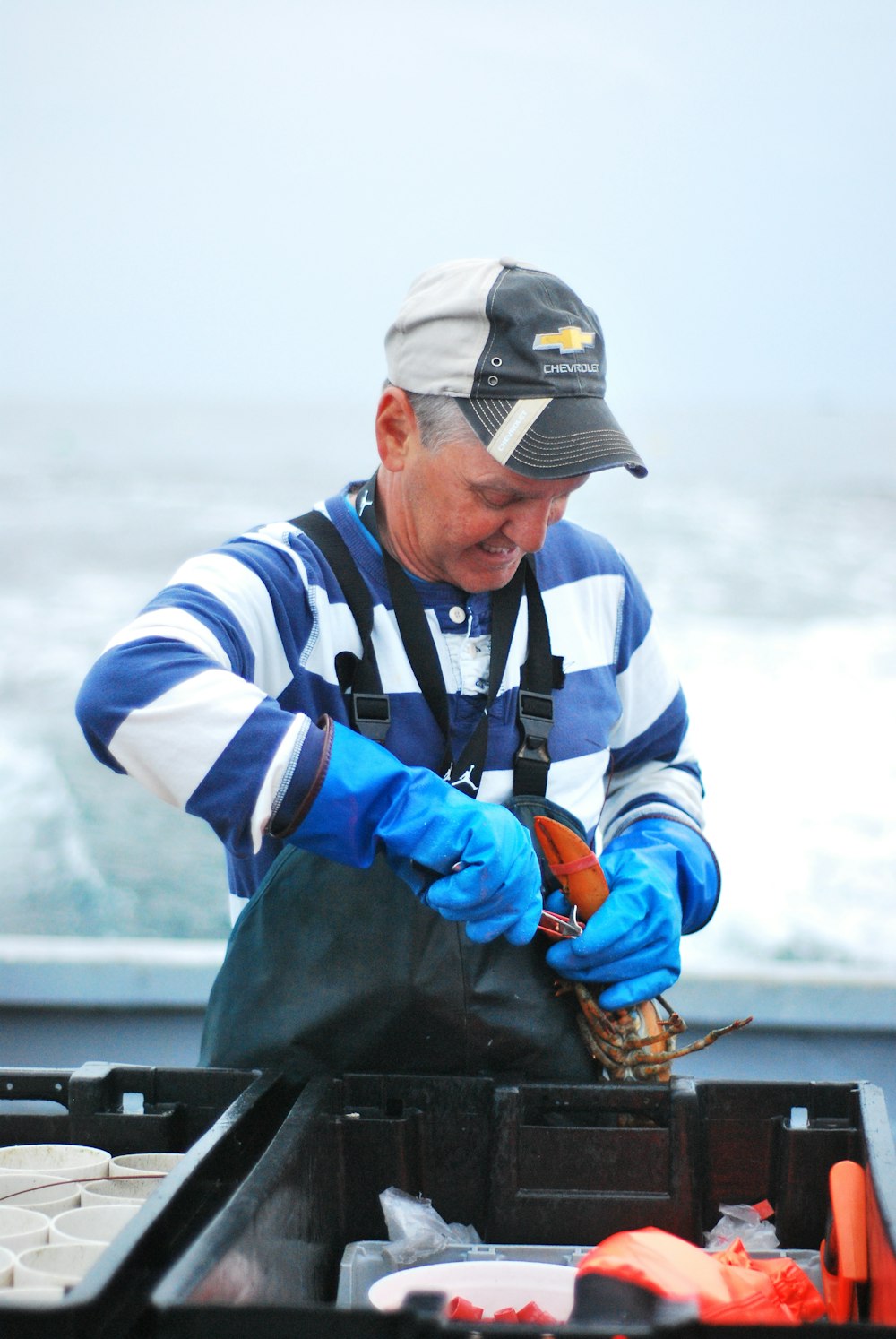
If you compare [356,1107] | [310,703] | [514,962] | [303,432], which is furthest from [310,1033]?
[303,432]

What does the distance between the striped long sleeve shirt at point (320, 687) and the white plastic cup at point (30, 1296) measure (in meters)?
0.41

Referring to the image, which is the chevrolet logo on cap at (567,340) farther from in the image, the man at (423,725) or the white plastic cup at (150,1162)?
the white plastic cup at (150,1162)

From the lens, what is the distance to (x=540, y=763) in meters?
1.45

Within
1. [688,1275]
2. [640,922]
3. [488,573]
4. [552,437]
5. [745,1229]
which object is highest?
[552,437]

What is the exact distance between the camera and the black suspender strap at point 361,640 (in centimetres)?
138

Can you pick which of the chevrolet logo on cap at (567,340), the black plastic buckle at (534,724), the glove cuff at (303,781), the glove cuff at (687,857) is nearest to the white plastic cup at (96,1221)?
the glove cuff at (303,781)

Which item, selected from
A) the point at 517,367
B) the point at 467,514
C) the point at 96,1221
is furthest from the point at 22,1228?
the point at 517,367

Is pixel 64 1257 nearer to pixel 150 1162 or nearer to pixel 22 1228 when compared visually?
pixel 22 1228

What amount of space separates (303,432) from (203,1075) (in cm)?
348

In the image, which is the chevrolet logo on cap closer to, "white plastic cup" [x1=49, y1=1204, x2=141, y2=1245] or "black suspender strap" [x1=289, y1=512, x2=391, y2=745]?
"black suspender strap" [x1=289, y1=512, x2=391, y2=745]

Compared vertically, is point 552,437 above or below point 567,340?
below

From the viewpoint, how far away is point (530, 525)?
4.67ft

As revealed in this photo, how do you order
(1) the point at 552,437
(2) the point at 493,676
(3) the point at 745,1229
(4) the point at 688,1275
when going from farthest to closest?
(2) the point at 493,676 < (1) the point at 552,437 < (3) the point at 745,1229 < (4) the point at 688,1275

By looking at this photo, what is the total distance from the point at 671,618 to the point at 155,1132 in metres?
3.77
